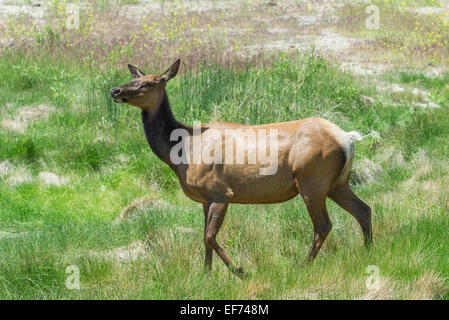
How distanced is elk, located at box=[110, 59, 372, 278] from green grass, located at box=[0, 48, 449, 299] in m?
0.47

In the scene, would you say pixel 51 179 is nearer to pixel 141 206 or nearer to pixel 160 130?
pixel 141 206

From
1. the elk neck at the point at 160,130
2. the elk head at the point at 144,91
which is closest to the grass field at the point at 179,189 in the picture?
the elk neck at the point at 160,130

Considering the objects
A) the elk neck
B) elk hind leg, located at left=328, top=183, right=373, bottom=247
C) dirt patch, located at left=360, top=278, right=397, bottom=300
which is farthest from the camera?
elk hind leg, located at left=328, top=183, right=373, bottom=247

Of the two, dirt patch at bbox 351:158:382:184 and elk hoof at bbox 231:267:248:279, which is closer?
elk hoof at bbox 231:267:248:279

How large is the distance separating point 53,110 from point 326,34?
1031 cm

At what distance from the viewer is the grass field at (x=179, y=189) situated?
16.3 feet

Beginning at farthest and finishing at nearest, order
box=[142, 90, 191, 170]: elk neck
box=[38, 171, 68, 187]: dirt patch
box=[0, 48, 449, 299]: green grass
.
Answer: box=[38, 171, 68, 187]: dirt patch → box=[142, 90, 191, 170]: elk neck → box=[0, 48, 449, 299]: green grass

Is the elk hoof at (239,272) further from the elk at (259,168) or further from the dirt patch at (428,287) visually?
the dirt patch at (428,287)

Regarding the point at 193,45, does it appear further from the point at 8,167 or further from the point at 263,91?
the point at 8,167

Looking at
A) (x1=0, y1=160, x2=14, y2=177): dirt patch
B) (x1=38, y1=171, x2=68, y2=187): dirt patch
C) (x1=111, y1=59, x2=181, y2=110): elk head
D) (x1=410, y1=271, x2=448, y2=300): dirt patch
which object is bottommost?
(x1=38, y1=171, x2=68, y2=187): dirt patch

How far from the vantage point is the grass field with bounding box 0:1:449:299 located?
4.97 meters

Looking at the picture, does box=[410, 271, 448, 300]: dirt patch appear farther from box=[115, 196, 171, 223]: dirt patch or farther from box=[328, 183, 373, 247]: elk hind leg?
box=[115, 196, 171, 223]: dirt patch

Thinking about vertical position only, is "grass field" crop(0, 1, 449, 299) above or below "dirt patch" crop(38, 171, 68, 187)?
above

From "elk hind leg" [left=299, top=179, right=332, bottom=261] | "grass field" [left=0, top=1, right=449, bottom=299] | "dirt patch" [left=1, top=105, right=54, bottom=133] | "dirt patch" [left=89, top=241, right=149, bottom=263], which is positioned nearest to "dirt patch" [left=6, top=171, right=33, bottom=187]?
"grass field" [left=0, top=1, right=449, bottom=299]
